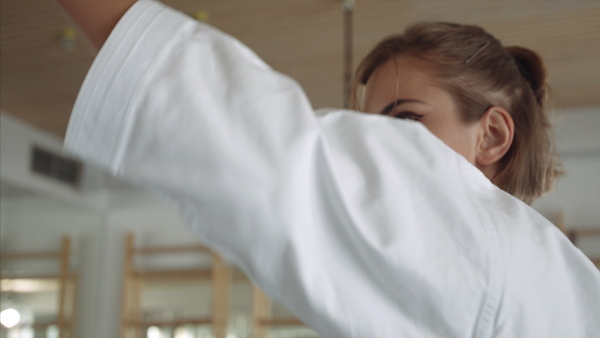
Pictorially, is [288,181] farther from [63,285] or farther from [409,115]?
[63,285]

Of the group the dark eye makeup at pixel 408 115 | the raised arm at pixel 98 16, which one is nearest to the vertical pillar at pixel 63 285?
the dark eye makeup at pixel 408 115

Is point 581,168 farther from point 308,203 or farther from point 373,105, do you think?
point 308,203

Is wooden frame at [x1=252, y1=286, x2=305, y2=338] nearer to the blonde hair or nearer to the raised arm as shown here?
the blonde hair

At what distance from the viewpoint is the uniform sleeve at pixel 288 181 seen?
0.48 m

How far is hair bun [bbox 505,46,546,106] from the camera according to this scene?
3.83ft

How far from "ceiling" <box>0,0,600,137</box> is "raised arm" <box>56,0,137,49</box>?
2857mm

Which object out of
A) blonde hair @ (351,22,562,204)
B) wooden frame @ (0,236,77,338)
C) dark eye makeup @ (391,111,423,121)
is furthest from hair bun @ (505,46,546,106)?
wooden frame @ (0,236,77,338)

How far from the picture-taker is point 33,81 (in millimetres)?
4371

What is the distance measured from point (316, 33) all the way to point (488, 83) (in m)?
2.73

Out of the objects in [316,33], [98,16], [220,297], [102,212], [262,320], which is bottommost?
[262,320]

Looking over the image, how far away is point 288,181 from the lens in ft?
1.59

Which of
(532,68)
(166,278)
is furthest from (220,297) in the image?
(532,68)

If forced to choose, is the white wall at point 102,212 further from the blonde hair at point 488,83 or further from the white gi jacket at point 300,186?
the white gi jacket at point 300,186

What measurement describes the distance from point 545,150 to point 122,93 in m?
0.77
